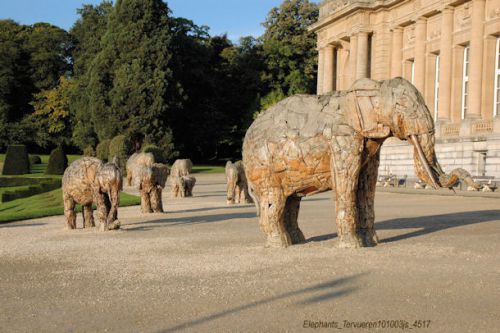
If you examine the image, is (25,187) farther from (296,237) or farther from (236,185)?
(296,237)

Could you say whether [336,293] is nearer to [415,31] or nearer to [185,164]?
[185,164]

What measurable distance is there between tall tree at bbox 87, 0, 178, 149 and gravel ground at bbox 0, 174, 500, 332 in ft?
143

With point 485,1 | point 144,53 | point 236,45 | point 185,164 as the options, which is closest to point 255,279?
point 185,164

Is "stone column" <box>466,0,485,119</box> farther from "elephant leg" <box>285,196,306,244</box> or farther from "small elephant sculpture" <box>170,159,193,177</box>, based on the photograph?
"elephant leg" <box>285,196,306,244</box>

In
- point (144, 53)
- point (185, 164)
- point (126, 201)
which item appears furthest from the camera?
point (144, 53)

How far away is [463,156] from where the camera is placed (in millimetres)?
35656

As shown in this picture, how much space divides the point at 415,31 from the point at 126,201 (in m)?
29.1

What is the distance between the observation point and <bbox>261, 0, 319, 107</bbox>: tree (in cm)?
6712

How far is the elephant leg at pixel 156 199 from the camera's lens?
62.4ft

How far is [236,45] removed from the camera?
Result: 248 feet

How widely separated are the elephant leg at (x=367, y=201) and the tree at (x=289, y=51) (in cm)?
5466

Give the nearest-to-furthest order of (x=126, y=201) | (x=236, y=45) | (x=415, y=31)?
1. (x=126, y=201)
2. (x=415, y=31)
3. (x=236, y=45)

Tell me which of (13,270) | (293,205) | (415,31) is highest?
(415,31)

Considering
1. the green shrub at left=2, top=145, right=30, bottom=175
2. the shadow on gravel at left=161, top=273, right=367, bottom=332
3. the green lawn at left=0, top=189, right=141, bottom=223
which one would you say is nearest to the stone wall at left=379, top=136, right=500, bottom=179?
the green lawn at left=0, top=189, right=141, bottom=223
